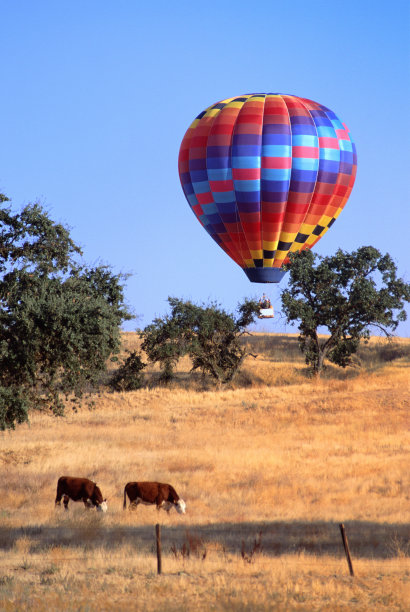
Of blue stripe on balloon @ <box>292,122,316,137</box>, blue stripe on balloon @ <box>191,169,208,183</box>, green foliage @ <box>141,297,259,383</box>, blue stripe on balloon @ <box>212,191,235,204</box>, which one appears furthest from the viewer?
green foliage @ <box>141,297,259,383</box>

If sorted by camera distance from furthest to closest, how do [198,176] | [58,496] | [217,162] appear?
[198,176] → [217,162] → [58,496]

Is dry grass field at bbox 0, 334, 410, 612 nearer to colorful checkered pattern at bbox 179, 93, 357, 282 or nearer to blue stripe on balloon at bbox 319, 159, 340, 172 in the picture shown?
colorful checkered pattern at bbox 179, 93, 357, 282

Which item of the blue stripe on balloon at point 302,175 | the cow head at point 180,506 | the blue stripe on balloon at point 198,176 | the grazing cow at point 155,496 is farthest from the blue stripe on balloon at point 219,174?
the cow head at point 180,506

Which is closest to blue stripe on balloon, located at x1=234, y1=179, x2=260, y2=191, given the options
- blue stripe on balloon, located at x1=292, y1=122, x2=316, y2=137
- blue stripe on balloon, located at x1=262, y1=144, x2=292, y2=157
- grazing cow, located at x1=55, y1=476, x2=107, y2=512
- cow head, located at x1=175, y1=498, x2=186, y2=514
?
blue stripe on balloon, located at x1=262, y1=144, x2=292, y2=157

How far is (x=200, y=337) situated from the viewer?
210 ft

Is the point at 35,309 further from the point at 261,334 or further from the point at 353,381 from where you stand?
the point at 261,334

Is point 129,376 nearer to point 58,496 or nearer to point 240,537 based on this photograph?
point 58,496

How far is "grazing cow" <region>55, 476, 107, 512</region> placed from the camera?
81.2 feet

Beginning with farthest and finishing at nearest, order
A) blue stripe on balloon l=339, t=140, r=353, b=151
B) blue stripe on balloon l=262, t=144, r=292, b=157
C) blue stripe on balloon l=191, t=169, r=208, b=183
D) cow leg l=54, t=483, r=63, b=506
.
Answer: blue stripe on balloon l=339, t=140, r=353, b=151, blue stripe on balloon l=191, t=169, r=208, b=183, blue stripe on balloon l=262, t=144, r=292, b=157, cow leg l=54, t=483, r=63, b=506

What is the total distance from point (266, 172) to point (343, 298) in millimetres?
16697

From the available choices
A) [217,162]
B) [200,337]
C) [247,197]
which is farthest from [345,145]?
A: [200,337]

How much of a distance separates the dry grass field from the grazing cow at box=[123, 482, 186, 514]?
1.30 ft

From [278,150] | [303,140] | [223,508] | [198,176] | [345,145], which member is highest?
[345,145]

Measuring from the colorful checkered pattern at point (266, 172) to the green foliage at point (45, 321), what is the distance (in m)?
24.5
